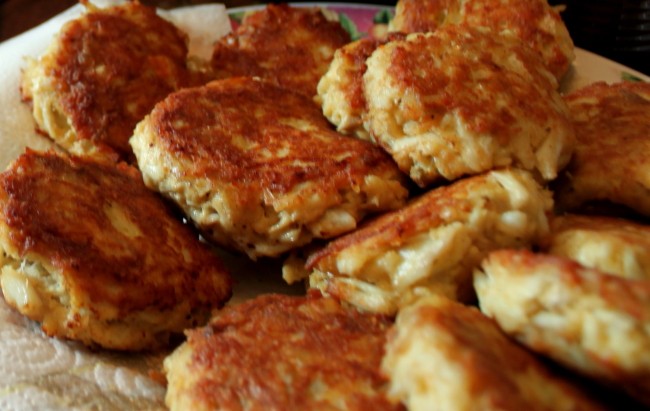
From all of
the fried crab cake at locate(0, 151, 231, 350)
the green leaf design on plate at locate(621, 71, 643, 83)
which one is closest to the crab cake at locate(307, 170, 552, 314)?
the fried crab cake at locate(0, 151, 231, 350)

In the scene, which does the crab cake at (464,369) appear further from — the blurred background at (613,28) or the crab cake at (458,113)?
the blurred background at (613,28)

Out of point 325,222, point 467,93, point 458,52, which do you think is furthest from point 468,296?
point 458,52

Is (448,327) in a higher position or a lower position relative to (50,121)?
higher

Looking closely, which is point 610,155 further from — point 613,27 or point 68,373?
point 613,27

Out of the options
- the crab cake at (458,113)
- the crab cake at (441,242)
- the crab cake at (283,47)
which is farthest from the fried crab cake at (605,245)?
the crab cake at (283,47)

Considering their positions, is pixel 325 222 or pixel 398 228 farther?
pixel 325 222

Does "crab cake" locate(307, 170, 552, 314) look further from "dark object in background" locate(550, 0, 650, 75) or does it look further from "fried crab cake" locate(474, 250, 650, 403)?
"dark object in background" locate(550, 0, 650, 75)

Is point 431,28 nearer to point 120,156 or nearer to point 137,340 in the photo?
point 120,156
